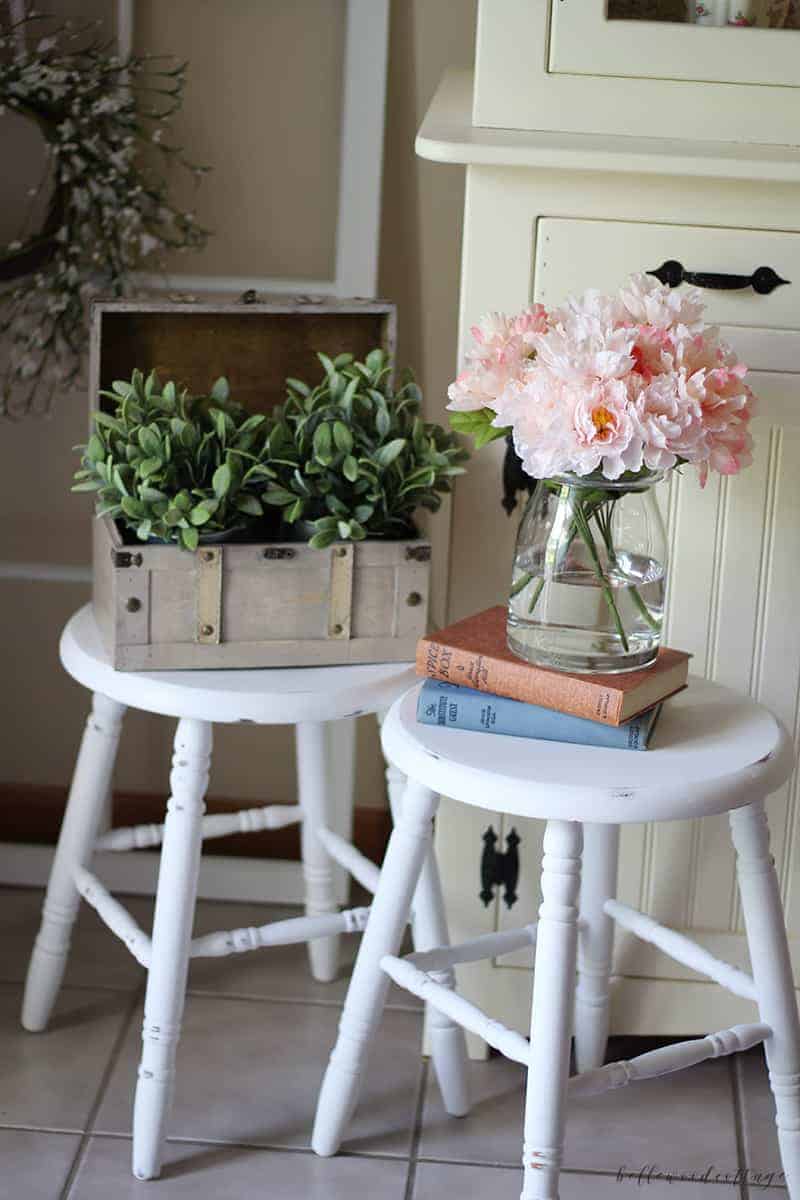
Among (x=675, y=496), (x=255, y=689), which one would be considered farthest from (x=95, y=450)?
(x=675, y=496)

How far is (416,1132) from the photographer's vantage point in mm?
1774

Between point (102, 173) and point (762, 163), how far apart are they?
859mm

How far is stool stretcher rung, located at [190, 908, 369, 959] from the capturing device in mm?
1693

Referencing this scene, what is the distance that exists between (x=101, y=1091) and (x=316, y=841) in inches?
15.5

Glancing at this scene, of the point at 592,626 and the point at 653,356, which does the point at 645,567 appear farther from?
the point at 653,356

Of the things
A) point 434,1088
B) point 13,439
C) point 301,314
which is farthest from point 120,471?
point 434,1088

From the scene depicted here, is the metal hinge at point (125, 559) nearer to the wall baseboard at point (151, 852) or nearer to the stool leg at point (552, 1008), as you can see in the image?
the stool leg at point (552, 1008)

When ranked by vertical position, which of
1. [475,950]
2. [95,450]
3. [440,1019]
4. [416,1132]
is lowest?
[416,1132]

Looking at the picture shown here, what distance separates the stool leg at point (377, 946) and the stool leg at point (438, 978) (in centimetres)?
12

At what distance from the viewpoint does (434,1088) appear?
6.09ft

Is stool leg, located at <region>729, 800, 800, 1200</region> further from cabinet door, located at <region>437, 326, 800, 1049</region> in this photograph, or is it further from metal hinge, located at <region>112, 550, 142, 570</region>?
metal hinge, located at <region>112, 550, 142, 570</region>

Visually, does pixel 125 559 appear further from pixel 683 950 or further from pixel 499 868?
pixel 683 950

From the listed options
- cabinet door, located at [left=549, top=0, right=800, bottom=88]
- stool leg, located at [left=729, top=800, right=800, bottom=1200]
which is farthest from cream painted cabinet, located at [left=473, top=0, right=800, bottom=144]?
stool leg, located at [left=729, top=800, right=800, bottom=1200]

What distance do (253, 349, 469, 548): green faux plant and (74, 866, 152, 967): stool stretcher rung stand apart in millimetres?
478
